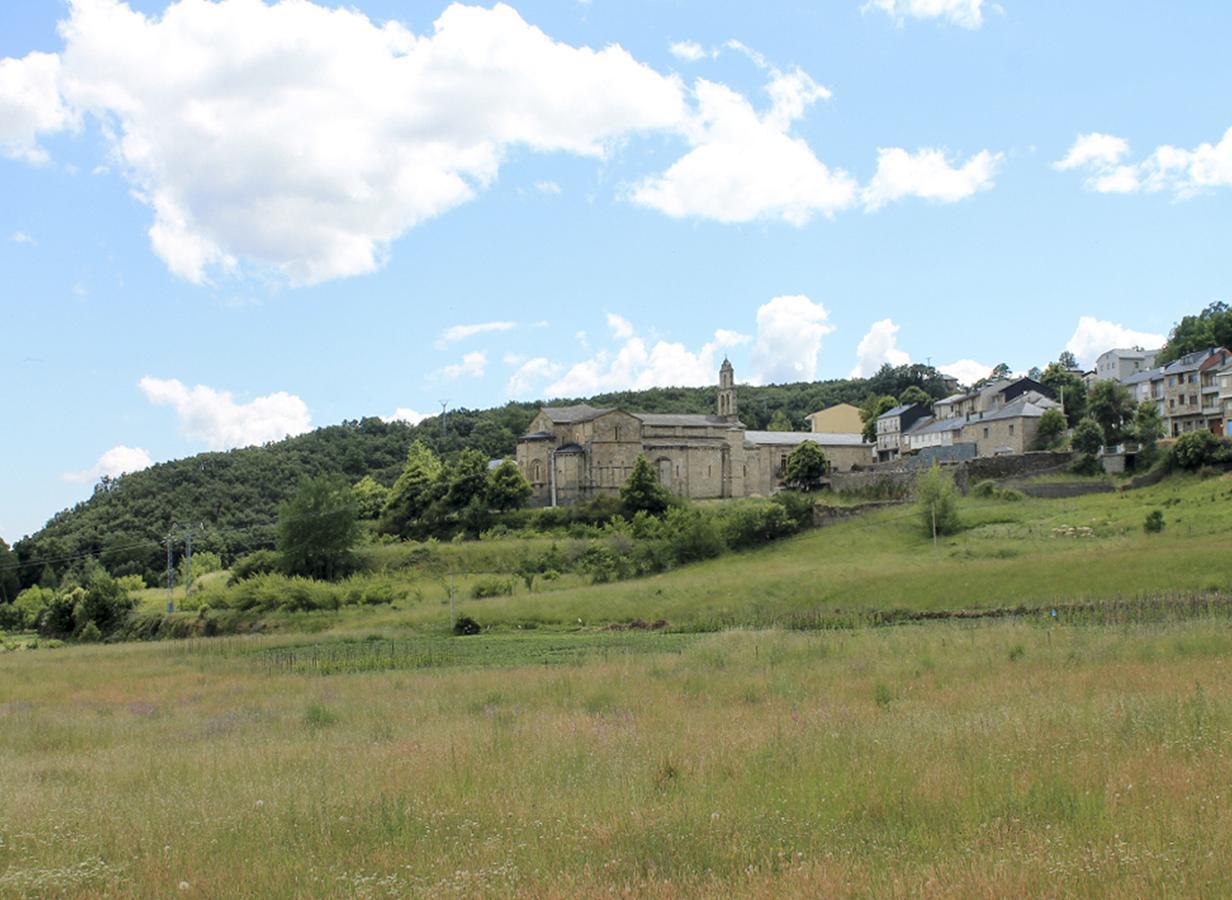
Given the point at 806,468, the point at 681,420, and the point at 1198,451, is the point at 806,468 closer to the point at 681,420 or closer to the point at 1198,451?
the point at 681,420

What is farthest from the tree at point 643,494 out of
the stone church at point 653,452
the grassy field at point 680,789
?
the grassy field at point 680,789

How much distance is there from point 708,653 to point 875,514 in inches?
1609

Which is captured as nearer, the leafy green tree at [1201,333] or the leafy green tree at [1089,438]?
the leafy green tree at [1089,438]

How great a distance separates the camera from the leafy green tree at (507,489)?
73.6 metres

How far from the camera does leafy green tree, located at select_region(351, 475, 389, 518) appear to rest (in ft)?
287

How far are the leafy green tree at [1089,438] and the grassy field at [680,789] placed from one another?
52.3 metres

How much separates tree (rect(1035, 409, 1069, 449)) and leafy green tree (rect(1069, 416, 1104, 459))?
5379 mm

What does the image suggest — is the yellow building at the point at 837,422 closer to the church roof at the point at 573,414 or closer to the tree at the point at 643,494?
the church roof at the point at 573,414

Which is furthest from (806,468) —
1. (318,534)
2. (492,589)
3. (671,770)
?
(671,770)

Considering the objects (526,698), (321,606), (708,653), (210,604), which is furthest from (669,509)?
(526,698)

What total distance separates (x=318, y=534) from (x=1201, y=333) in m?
81.4

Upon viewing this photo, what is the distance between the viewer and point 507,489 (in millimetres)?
73562

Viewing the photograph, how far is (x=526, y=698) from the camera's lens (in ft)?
65.9

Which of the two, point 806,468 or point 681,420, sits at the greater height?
point 681,420
